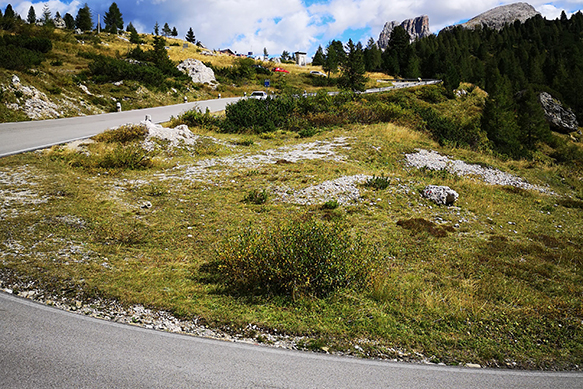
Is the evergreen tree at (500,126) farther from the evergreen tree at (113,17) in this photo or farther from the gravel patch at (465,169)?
the evergreen tree at (113,17)

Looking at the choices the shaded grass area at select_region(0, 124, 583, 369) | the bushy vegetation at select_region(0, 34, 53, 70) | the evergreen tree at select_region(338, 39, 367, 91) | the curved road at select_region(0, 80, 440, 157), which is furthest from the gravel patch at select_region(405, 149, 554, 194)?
the evergreen tree at select_region(338, 39, 367, 91)

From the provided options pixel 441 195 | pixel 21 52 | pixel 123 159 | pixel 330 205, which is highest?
pixel 21 52

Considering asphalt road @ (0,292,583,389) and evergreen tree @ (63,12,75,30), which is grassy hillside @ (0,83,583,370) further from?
evergreen tree @ (63,12,75,30)

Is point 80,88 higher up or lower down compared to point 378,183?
higher up

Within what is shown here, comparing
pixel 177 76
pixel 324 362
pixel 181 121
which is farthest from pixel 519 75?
pixel 324 362

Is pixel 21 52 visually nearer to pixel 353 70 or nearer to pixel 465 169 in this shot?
pixel 465 169

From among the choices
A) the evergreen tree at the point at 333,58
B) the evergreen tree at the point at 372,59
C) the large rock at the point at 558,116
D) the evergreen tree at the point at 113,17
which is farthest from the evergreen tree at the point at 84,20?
the large rock at the point at 558,116

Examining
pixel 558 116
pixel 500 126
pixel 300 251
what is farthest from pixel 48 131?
pixel 558 116

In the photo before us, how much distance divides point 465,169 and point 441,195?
7759mm

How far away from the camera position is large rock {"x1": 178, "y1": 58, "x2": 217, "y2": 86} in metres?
43.7

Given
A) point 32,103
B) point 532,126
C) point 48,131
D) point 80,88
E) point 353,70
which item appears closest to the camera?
point 48,131

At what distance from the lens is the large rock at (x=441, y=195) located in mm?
10797

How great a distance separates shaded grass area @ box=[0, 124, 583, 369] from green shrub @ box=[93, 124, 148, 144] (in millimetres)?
2713

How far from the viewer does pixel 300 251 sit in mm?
5355
